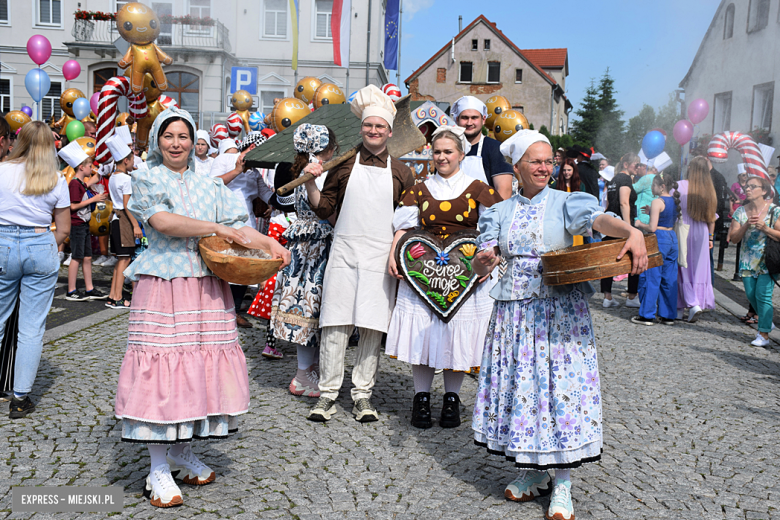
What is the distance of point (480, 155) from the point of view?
555cm

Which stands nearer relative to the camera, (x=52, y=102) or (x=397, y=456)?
(x=397, y=456)

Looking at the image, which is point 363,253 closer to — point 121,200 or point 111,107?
point 121,200

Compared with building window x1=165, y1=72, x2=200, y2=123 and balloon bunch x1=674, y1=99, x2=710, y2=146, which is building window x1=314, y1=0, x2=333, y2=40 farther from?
balloon bunch x1=674, y1=99, x2=710, y2=146

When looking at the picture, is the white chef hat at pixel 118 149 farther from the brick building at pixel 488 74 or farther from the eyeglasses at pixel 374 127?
the brick building at pixel 488 74

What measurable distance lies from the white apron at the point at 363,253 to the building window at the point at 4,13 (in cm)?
3430

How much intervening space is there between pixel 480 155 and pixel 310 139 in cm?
149

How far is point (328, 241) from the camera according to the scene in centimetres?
533

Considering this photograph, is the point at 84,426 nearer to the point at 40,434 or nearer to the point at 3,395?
the point at 40,434

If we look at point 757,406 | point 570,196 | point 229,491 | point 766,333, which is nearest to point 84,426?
point 229,491

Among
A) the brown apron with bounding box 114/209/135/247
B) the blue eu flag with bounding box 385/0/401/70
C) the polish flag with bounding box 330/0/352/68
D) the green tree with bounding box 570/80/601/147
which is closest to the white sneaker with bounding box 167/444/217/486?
the brown apron with bounding box 114/209/135/247

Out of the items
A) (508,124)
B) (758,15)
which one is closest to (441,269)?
(508,124)

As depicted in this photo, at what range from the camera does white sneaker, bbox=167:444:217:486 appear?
12.0 ft

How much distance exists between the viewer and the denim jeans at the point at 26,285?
476 centimetres

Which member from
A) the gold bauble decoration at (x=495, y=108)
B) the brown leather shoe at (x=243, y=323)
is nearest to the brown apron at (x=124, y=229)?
the brown leather shoe at (x=243, y=323)
